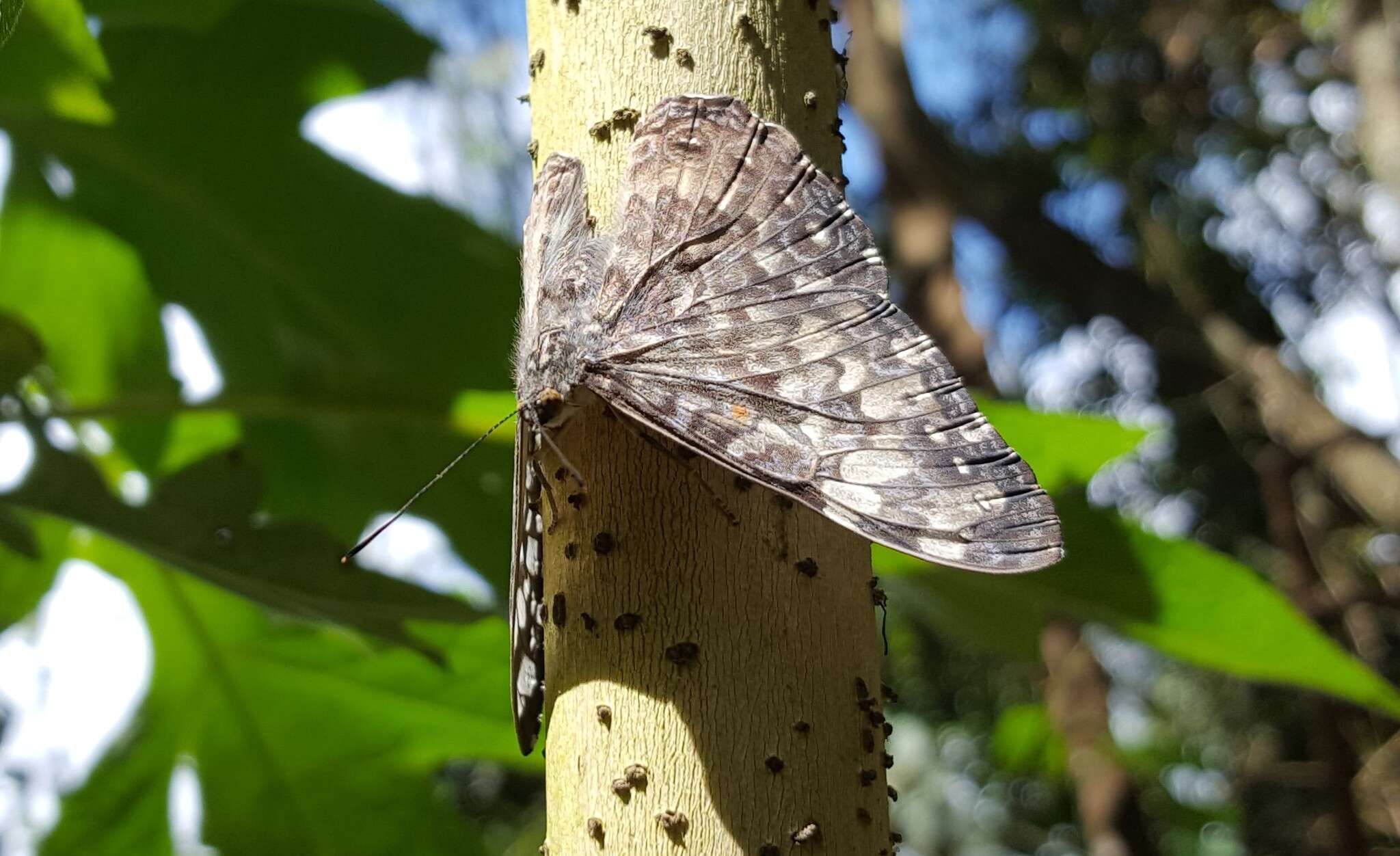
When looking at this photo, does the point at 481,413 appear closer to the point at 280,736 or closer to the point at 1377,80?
the point at 280,736

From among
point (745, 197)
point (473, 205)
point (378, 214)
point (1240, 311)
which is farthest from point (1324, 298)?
point (745, 197)

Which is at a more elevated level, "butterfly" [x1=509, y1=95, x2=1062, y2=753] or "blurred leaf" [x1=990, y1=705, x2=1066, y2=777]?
"blurred leaf" [x1=990, y1=705, x2=1066, y2=777]

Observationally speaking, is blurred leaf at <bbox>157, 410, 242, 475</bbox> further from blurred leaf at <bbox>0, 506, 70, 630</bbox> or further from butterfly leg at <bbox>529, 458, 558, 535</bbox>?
butterfly leg at <bbox>529, 458, 558, 535</bbox>

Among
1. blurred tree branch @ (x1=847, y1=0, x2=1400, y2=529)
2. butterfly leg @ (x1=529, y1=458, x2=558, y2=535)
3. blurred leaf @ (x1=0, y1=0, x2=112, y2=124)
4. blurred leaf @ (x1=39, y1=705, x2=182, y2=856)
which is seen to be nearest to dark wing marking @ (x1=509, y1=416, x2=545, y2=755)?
butterfly leg @ (x1=529, y1=458, x2=558, y2=535)

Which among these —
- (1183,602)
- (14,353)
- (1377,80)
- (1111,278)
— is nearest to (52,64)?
(14,353)

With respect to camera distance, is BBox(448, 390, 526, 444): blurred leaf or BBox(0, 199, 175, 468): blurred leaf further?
BBox(0, 199, 175, 468): blurred leaf

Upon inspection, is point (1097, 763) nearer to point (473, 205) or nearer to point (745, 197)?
point (473, 205)

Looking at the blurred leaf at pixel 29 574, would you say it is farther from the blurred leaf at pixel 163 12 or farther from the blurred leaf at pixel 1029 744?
the blurred leaf at pixel 1029 744
